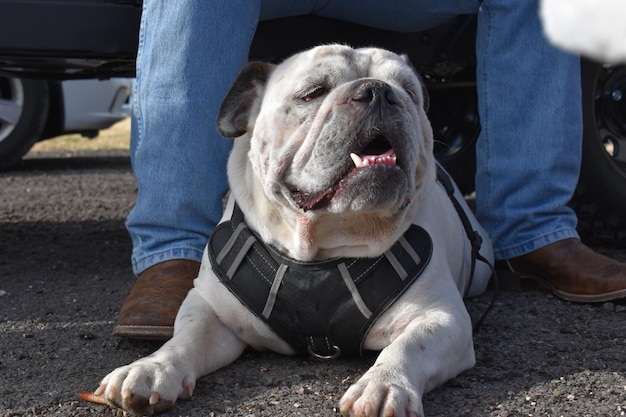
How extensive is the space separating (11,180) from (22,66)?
313 cm

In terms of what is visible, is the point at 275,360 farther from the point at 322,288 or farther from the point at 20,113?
the point at 20,113

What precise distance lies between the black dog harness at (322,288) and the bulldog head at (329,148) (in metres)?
0.05

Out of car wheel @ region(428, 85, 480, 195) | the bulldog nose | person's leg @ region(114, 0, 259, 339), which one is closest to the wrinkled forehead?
the bulldog nose

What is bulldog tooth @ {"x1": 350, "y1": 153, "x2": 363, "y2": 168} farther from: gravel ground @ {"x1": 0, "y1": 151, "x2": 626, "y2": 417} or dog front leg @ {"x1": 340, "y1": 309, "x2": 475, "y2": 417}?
gravel ground @ {"x1": 0, "y1": 151, "x2": 626, "y2": 417}

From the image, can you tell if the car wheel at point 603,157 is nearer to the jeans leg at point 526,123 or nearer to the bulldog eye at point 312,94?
A: the jeans leg at point 526,123

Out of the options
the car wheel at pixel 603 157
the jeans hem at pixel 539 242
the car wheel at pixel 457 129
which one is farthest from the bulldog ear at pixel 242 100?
the car wheel at pixel 457 129

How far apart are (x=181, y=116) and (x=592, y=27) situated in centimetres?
226

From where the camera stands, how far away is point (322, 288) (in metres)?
2.12

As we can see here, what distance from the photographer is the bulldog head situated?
202 cm

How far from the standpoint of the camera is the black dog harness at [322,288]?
2.11 meters

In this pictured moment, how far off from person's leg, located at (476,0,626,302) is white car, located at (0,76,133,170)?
4.11m

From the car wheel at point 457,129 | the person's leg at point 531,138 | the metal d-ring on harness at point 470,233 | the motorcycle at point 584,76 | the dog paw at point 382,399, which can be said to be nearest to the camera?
the dog paw at point 382,399

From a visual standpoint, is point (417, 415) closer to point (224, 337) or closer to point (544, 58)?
point (224, 337)

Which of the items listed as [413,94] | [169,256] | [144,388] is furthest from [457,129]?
[144,388]
